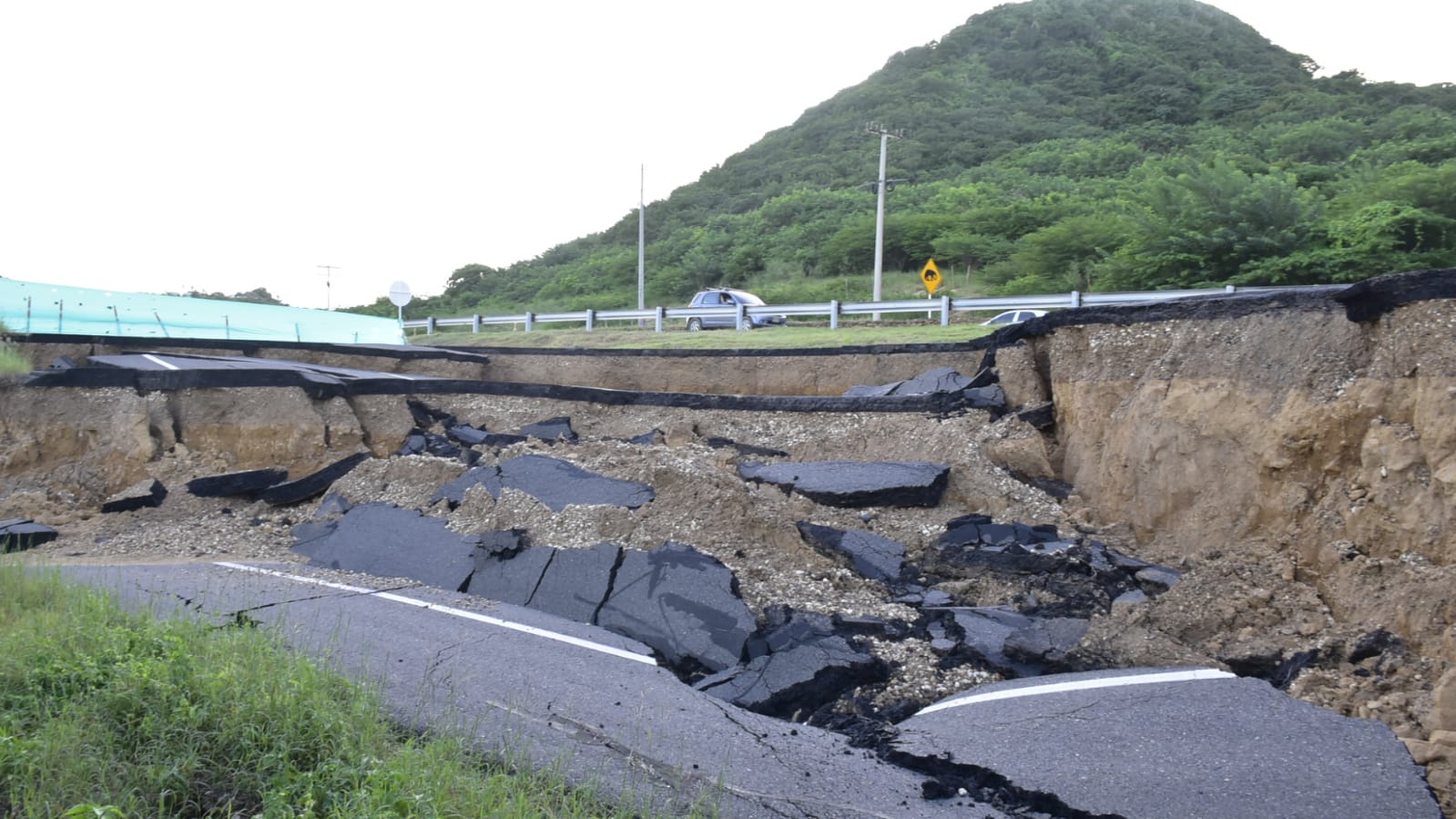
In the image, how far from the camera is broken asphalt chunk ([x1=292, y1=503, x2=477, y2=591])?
9055 millimetres

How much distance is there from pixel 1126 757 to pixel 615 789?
2.79 m

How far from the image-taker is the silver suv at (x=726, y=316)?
25859 millimetres

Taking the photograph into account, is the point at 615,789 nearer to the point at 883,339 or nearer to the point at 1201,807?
the point at 1201,807

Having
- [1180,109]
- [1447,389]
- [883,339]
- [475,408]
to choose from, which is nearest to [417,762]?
[1447,389]

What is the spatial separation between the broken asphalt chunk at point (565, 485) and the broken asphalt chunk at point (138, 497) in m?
4.21

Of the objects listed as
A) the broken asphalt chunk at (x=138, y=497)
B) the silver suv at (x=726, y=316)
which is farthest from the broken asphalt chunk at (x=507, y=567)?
the silver suv at (x=726, y=316)

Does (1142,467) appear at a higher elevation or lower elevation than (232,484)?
higher

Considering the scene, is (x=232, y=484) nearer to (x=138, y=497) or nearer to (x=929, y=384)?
(x=138, y=497)

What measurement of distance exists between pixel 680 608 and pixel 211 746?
4.00 m

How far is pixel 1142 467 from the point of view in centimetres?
917

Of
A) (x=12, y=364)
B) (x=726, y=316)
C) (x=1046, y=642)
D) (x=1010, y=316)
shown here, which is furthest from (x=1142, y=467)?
(x=726, y=316)

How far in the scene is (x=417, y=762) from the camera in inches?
170

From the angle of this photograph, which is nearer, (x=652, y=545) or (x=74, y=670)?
(x=74, y=670)

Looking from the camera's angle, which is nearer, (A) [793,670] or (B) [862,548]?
(A) [793,670]
